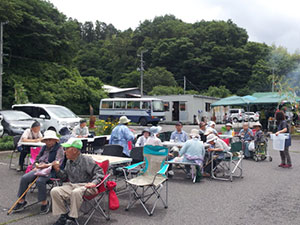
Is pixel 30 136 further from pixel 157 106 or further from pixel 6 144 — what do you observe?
pixel 157 106

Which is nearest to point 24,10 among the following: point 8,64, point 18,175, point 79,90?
point 8,64

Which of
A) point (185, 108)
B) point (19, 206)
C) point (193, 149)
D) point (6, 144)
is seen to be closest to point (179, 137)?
point (193, 149)

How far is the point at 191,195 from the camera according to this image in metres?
5.98

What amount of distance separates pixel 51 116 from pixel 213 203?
11.1 meters

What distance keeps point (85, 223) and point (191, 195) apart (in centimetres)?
246

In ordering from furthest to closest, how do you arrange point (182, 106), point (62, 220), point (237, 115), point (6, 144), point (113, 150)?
point (237, 115)
point (182, 106)
point (6, 144)
point (113, 150)
point (62, 220)

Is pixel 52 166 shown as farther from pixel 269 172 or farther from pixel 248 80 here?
pixel 248 80

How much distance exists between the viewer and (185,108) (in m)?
32.7

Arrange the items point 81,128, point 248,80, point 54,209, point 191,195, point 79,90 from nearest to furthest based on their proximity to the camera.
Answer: point 54,209, point 191,195, point 81,128, point 79,90, point 248,80

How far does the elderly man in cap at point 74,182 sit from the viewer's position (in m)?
4.09

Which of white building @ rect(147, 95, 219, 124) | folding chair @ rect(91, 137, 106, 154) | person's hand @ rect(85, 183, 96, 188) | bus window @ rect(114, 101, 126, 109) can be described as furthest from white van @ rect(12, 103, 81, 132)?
white building @ rect(147, 95, 219, 124)

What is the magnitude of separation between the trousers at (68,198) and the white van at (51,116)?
10.5 metres

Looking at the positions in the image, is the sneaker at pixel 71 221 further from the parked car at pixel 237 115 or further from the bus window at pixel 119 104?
the parked car at pixel 237 115

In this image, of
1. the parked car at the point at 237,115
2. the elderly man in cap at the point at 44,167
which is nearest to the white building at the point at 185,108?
the parked car at the point at 237,115
